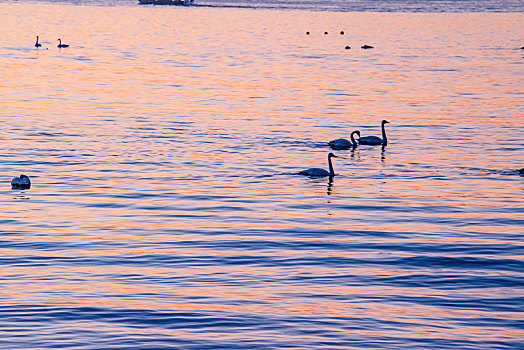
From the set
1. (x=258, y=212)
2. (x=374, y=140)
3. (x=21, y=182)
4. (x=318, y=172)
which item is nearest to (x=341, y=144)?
(x=374, y=140)

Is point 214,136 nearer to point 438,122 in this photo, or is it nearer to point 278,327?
point 438,122

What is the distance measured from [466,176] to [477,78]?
116 feet

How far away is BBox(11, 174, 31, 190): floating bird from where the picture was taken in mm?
31953

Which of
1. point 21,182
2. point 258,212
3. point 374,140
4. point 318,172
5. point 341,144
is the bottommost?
point 258,212

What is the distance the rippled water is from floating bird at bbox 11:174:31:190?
15.6 inches

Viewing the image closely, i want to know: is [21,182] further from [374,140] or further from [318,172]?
[374,140]

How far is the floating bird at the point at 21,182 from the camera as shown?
32.0 m

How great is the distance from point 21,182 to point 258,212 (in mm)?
7202

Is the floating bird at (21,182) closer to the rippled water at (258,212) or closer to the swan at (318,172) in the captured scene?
the rippled water at (258,212)

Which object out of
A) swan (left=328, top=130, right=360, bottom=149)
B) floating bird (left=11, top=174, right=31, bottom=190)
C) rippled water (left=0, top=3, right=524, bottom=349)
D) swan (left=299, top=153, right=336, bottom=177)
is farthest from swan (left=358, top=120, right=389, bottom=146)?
floating bird (left=11, top=174, right=31, bottom=190)

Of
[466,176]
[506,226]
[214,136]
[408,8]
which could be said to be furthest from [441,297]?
[408,8]

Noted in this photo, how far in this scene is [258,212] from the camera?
97.9 ft

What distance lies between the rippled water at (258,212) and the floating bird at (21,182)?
0.40 m

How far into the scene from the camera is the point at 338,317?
19797mm
